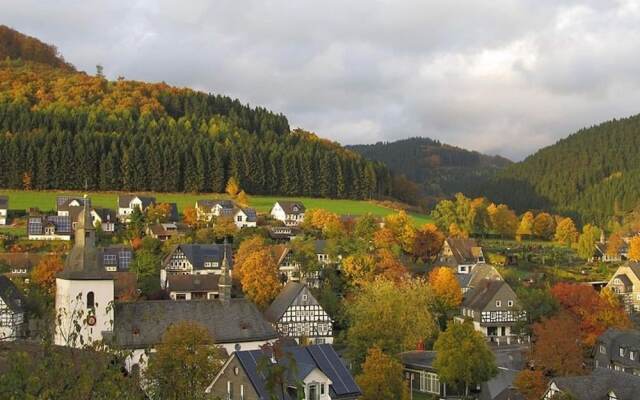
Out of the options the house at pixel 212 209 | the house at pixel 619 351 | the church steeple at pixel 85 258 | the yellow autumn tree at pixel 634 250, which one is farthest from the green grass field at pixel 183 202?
the church steeple at pixel 85 258

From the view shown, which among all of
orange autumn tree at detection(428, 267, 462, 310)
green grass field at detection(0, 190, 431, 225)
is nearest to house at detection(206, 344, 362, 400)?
orange autumn tree at detection(428, 267, 462, 310)

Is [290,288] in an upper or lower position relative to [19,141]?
lower

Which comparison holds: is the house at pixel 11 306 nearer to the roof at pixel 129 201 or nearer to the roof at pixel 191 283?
the roof at pixel 191 283

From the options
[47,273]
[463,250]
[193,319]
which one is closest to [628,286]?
[463,250]

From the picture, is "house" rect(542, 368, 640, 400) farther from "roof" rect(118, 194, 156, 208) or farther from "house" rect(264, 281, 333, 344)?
"roof" rect(118, 194, 156, 208)

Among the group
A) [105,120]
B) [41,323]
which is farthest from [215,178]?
[41,323]

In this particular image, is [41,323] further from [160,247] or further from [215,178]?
[215,178]
